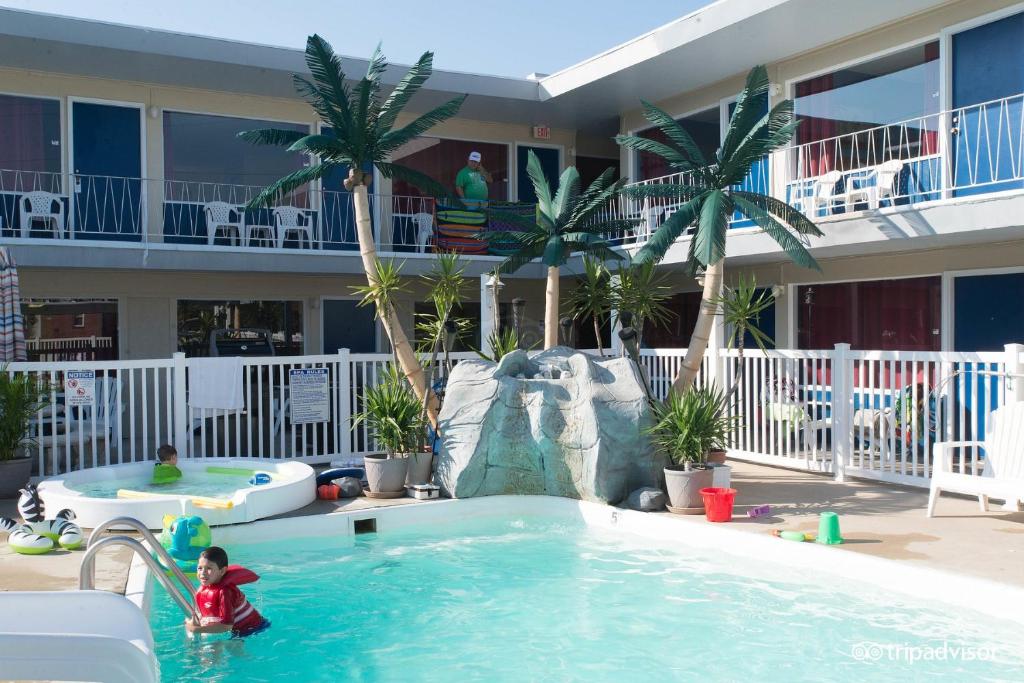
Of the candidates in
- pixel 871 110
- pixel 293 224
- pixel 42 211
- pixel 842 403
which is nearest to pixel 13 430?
pixel 42 211

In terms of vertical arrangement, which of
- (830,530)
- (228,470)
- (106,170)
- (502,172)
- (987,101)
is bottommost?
(830,530)

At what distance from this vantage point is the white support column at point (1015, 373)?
334 inches

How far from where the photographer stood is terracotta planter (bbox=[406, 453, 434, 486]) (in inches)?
376

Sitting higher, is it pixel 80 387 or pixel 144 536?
pixel 80 387

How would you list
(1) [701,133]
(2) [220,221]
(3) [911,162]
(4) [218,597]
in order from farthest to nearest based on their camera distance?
(1) [701,133], (2) [220,221], (3) [911,162], (4) [218,597]

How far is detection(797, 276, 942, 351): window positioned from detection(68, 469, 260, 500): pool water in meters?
9.04

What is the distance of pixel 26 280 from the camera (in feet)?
47.6

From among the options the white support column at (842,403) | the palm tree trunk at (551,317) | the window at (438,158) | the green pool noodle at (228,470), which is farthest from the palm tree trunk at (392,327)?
the window at (438,158)

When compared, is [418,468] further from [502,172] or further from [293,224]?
[502,172]

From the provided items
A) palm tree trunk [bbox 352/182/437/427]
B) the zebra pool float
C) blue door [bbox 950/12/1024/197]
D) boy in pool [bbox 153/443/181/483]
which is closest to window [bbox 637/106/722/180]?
blue door [bbox 950/12/1024/197]

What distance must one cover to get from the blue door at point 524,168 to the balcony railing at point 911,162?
5.53 metres

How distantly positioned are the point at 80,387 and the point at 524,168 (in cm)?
1082

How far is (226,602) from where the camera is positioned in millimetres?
5719

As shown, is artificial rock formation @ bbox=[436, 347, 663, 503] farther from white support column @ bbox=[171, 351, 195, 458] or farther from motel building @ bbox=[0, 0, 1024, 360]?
white support column @ bbox=[171, 351, 195, 458]
